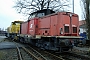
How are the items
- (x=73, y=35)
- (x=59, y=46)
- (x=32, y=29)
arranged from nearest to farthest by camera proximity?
(x=59, y=46), (x=73, y=35), (x=32, y=29)

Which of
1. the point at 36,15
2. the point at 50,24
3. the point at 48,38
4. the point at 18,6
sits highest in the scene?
the point at 18,6

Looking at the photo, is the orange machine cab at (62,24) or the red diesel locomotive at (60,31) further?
the orange machine cab at (62,24)

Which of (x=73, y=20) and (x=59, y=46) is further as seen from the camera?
(x=73, y=20)

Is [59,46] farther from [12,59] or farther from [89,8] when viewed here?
[89,8]

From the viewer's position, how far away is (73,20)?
11961mm

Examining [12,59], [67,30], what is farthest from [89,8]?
[12,59]

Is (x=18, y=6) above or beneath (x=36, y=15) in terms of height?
above

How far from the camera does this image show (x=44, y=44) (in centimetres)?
1270

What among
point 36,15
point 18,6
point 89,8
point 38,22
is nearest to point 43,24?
point 38,22

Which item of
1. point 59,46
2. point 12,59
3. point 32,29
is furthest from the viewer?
point 32,29

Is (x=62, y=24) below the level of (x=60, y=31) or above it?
above

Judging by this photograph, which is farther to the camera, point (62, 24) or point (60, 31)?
point (62, 24)

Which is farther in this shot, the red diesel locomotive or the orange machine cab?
the orange machine cab

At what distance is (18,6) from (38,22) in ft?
69.5
